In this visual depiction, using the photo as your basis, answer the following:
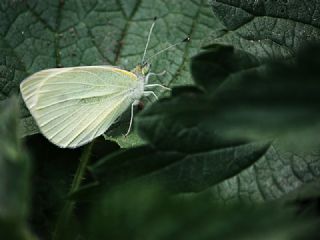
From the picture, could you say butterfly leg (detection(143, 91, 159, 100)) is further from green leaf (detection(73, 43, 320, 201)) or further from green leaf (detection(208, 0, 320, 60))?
green leaf (detection(73, 43, 320, 201))

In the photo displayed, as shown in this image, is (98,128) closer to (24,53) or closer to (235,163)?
(24,53)

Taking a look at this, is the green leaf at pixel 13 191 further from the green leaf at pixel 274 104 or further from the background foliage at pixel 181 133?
the green leaf at pixel 274 104

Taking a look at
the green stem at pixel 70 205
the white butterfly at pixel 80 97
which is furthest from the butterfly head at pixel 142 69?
the green stem at pixel 70 205

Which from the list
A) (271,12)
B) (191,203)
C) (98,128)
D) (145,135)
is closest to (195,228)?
(191,203)

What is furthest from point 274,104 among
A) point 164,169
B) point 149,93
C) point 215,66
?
point 149,93

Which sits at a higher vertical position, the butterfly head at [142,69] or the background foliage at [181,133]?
the background foliage at [181,133]

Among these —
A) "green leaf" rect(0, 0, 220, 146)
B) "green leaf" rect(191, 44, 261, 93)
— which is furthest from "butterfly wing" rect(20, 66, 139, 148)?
"green leaf" rect(191, 44, 261, 93)

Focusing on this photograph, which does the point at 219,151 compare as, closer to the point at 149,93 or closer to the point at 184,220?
the point at 184,220
